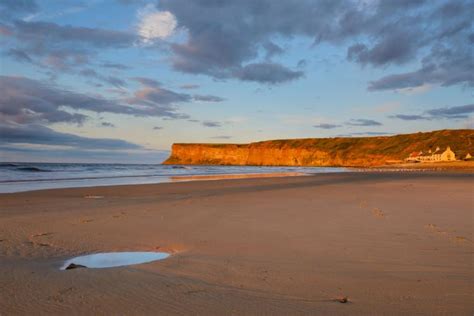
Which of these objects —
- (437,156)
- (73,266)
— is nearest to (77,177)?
(73,266)

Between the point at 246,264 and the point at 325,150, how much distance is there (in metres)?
118

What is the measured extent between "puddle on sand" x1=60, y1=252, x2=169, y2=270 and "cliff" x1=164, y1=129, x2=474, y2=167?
96804 mm

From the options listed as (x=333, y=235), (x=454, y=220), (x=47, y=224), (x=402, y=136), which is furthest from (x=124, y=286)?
(x=402, y=136)

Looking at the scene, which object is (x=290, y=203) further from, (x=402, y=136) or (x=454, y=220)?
(x=402, y=136)

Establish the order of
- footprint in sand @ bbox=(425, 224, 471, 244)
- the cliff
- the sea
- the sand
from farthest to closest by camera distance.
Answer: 1. the cliff
2. the sea
3. footprint in sand @ bbox=(425, 224, 471, 244)
4. the sand

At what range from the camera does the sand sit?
3.11 metres

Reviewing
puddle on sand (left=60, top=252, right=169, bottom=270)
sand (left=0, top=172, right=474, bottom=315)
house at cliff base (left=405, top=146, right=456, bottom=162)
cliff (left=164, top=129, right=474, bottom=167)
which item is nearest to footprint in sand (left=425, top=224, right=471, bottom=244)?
sand (left=0, top=172, right=474, bottom=315)

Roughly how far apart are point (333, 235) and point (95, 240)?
3715 mm

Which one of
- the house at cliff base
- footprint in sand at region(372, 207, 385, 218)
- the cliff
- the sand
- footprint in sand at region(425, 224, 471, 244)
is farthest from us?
the cliff

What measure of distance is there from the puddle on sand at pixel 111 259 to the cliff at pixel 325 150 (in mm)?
96804

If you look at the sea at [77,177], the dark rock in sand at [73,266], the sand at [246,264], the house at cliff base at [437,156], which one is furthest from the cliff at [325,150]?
the dark rock in sand at [73,266]

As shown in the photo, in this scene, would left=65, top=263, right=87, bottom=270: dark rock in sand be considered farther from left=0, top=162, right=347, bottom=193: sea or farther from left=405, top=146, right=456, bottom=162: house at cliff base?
left=405, top=146, right=456, bottom=162: house at cliff base

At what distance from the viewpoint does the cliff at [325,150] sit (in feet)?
330

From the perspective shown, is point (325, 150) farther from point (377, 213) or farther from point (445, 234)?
point (445, 234)
